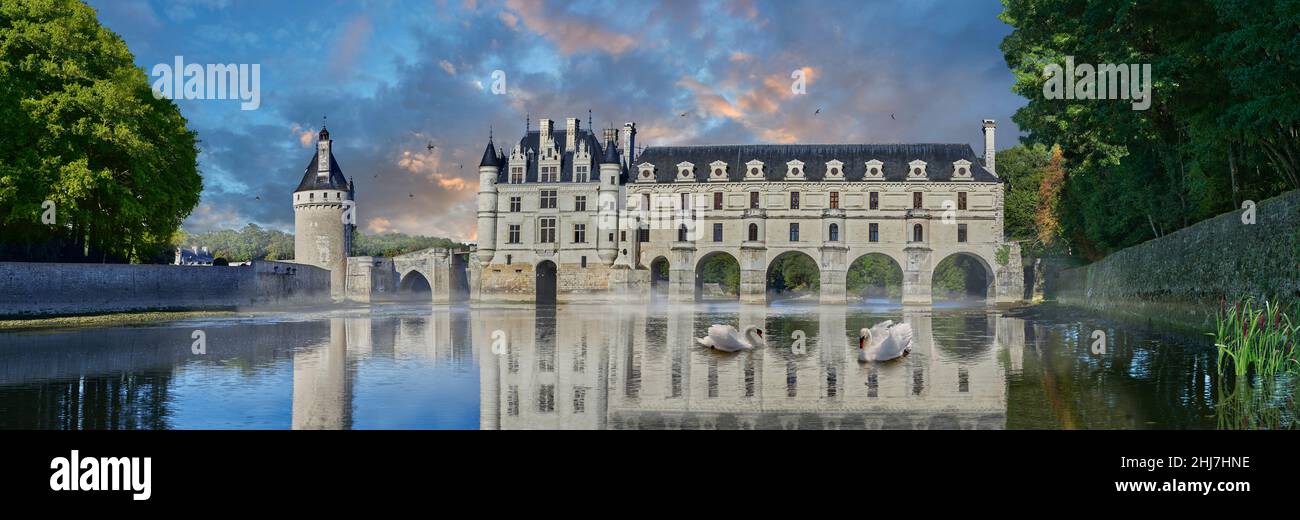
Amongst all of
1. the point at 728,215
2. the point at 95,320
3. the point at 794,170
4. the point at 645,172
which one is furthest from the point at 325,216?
the point at 95,320

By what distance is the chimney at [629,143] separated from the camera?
75738mm

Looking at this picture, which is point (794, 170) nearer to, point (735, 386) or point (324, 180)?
point (324, 180)

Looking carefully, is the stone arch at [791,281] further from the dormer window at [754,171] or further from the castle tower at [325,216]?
the castle tower at [325,216]

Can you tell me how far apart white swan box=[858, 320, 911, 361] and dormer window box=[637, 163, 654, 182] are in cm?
5129

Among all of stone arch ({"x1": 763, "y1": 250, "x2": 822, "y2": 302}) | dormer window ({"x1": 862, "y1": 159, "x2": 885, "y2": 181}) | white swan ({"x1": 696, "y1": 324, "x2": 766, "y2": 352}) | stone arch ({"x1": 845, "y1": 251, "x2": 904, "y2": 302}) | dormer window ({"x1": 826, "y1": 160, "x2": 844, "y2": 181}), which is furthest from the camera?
stone arch ({"x1": 845, "y1": 251, "x2": 904, "y2": 302})

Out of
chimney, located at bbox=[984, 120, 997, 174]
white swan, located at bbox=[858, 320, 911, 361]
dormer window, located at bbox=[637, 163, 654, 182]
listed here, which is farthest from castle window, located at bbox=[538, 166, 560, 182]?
white swan, located at bbox=[858, 320, 911, 361]

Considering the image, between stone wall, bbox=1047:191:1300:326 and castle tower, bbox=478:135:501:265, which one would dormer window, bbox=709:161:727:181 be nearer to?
castle tower, bbox=478:135:501:265

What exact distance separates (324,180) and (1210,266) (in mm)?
67100

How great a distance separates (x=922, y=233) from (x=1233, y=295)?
148 feet

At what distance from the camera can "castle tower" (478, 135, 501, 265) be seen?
71938mm

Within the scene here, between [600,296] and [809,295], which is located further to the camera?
[809,295]
